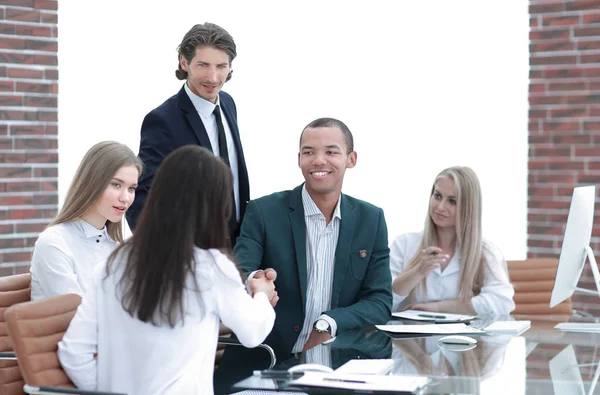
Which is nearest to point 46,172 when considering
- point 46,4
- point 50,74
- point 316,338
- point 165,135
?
point 50,74

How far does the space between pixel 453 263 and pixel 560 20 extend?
1722mm

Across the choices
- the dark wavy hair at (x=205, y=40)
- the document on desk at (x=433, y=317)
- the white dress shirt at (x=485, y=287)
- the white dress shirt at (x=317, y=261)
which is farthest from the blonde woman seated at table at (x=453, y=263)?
the dark wavy hair at (x=205, y=40)

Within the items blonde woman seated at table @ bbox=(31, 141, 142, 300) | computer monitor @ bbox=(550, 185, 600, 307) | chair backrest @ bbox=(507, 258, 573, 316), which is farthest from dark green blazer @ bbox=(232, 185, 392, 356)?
chair backrest @ bbox=(507, 258, 573, 316)

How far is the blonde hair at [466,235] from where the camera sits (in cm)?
397

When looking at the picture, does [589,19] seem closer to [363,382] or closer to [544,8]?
[544,8]

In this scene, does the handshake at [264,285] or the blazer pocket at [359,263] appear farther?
the blazer pocket at [359,263]

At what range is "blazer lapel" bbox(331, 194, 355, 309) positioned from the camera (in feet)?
10.8

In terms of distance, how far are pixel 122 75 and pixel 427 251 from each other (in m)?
2.72

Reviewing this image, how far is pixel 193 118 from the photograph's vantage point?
3.59 metres

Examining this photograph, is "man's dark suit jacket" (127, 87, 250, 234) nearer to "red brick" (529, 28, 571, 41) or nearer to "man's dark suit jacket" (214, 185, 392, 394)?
"man's dark suit jacket" (214, 185, 392, 394)

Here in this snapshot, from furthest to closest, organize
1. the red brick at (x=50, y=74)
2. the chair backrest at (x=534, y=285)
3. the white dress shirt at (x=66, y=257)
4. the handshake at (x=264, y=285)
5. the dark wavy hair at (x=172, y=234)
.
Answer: the red brick at (x=50, y=74) < the chair backrest at (x=534, y=285) < the white dress shirt at (x=66, y=257) < the handshake at (x=264, y=285) < the dark wavy hair at (x=172, y=234)

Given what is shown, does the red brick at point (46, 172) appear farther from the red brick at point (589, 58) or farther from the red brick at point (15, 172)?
the red brick at point (589, 58)

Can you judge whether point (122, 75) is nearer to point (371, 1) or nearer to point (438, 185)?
point (371, 1)

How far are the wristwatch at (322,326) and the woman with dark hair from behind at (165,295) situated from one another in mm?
723
